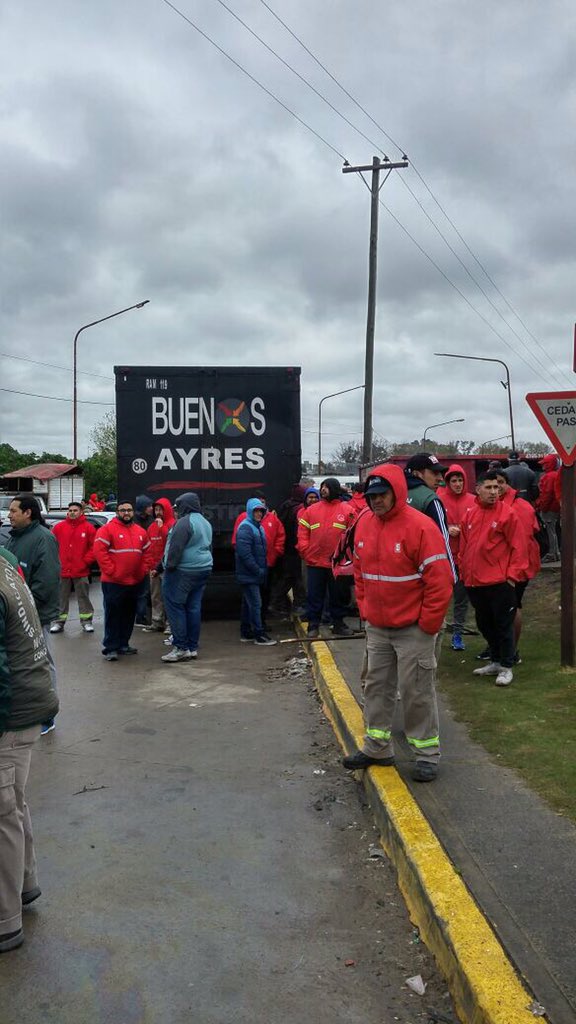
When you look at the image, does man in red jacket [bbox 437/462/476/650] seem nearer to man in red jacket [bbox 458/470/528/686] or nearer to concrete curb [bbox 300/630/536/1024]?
man in red jacket [bbox 458/470/528/686]

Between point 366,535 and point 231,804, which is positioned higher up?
point 366,535

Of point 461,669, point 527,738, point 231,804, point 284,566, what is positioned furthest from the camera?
point 284,566

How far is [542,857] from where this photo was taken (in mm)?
3842

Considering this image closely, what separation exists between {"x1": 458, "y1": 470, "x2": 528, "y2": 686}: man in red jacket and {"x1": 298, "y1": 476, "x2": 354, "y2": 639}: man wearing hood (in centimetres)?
265

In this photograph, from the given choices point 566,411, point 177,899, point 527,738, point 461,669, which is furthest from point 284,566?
point 177,899

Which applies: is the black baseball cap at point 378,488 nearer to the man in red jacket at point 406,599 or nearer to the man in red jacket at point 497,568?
the man in red jacket at point 406,599

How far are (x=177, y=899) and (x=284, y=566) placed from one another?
27.2ft

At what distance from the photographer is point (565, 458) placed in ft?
24.3

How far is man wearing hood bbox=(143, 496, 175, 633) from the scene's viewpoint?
35.7ft

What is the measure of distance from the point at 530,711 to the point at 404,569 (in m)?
2.00

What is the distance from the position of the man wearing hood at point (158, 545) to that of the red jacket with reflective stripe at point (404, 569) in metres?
5.80

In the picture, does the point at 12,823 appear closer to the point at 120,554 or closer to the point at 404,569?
the point at 404,569

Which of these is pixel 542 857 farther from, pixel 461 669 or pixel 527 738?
pixel 461 669

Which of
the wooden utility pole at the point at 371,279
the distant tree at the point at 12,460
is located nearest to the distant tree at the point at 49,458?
the distant tree at the point at 12,460
